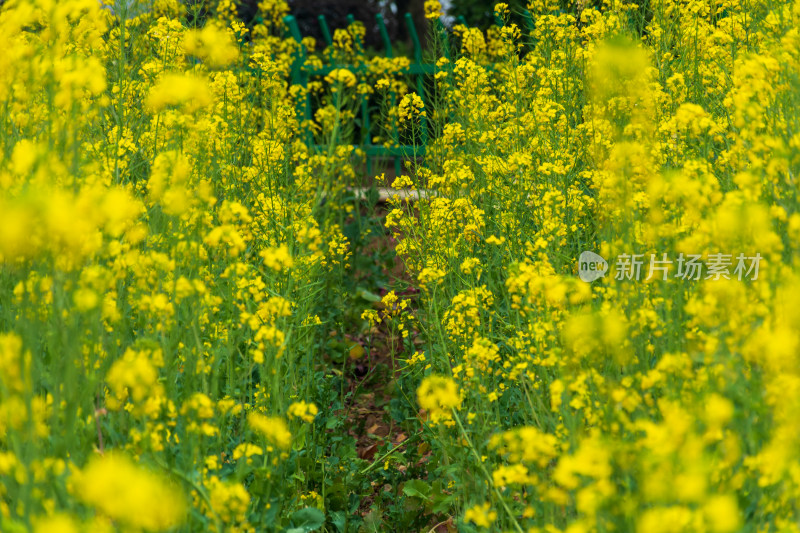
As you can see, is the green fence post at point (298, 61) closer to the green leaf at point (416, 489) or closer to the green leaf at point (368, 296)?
the green leaf at point (368, 296)

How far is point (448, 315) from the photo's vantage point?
318cm

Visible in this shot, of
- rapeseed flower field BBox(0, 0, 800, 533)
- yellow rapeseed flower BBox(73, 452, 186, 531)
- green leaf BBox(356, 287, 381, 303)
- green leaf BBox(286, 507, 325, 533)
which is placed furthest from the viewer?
green leaf BBox(356, 287, 381, 303)

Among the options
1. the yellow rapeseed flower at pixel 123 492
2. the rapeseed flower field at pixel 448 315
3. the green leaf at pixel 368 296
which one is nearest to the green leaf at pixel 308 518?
the rapeseed flower field at pixel 448 315

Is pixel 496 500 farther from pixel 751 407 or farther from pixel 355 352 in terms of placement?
pixel 355 352

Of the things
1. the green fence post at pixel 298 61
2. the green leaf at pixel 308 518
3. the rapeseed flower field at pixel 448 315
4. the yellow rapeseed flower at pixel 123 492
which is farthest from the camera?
the green fence post at pixel 298 61

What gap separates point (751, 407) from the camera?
1758 mm

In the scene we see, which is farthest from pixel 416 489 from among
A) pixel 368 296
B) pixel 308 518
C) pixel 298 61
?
pixel 298 61

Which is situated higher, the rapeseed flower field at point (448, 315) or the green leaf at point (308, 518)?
the rapeseed flower field at point (448, 315)

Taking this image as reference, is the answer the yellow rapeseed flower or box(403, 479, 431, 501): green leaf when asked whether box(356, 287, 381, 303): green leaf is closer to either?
box(403, 479, 431, 501): green leaf

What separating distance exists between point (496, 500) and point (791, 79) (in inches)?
65.3

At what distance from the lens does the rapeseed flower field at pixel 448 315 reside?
5.88 ft

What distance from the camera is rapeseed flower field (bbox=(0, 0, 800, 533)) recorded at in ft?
5.88

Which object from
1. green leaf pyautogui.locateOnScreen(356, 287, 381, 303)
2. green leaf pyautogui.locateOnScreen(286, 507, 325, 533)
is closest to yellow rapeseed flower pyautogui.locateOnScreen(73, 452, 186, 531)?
green leaf pyautogui.locateOnScreen(286, 507, 325, 533)

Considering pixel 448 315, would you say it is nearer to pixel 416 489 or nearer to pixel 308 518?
pixel 416 489
